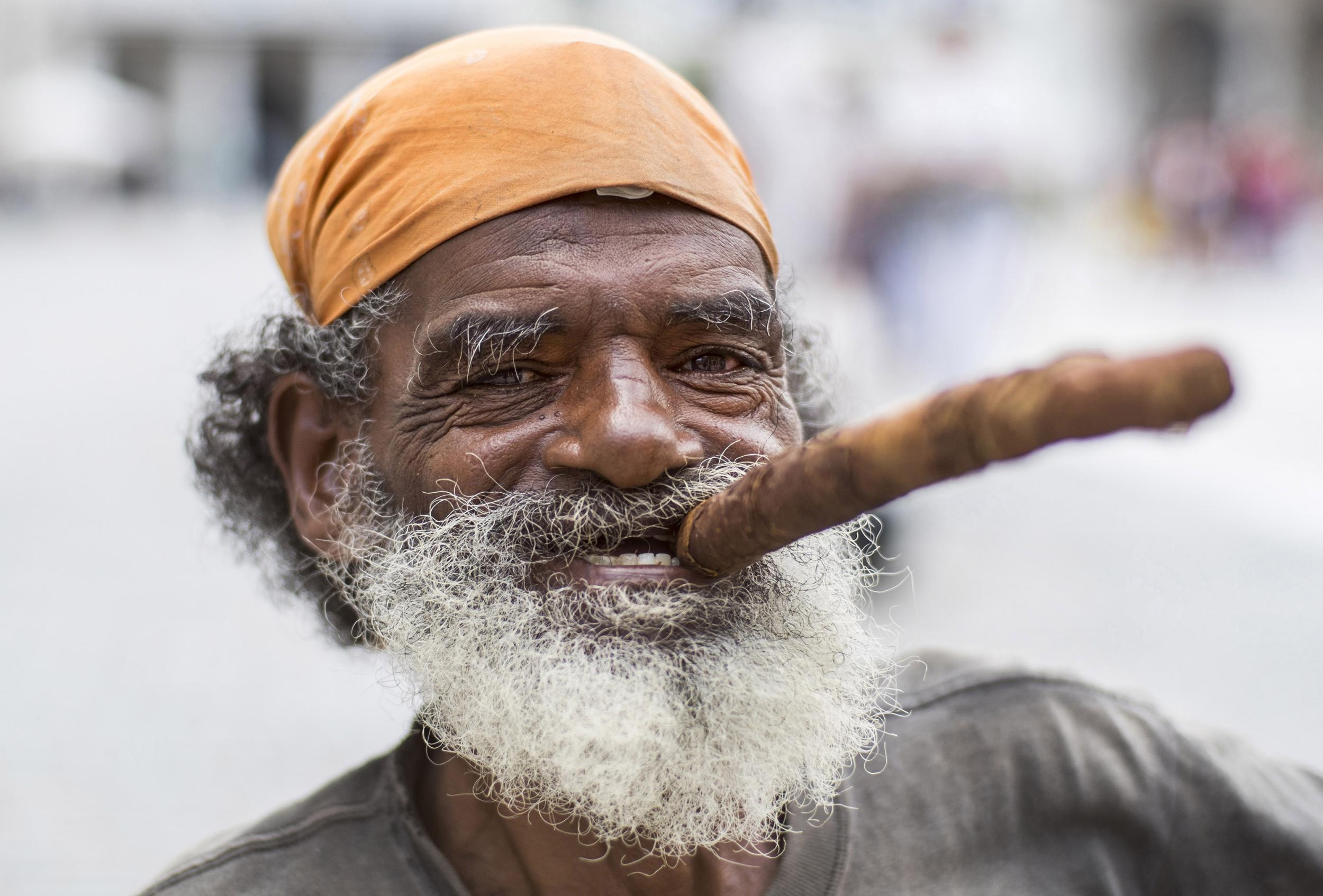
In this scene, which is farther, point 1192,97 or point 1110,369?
point 1192,97

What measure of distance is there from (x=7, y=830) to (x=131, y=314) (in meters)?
12.7

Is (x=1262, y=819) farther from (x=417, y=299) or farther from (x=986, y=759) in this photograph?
(x=417, y=299)

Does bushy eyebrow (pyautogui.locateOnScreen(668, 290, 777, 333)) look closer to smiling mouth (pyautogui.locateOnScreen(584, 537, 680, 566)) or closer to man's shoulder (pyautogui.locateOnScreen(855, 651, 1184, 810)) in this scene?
smiling mouth (pyautogui.locateOnScreen(584, 537, 680, 566))

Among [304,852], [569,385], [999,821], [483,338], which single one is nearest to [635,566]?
[569,385]

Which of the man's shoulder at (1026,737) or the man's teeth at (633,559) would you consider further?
the man's shoulder at (1026,737)

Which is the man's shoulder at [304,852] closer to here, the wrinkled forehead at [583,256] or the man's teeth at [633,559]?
the man's teeth at [633,559]

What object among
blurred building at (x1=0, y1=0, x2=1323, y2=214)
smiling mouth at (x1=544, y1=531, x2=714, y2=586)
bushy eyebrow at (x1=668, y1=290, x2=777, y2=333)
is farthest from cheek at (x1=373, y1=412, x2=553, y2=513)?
blurred building at (x1=0, y1=0, x2=1323, y2=214)

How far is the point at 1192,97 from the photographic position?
33906mm

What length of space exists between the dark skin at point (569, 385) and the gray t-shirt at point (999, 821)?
10cm

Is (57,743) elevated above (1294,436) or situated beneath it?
elevated above

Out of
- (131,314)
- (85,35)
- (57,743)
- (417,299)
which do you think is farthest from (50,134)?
(417,299)

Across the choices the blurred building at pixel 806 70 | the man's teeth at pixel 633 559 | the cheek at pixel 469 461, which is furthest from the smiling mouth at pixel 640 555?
the blurred building at pixel 806 70

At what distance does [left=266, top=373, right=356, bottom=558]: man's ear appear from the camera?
2.12 m

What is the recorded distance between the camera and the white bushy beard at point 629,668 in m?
1.71
